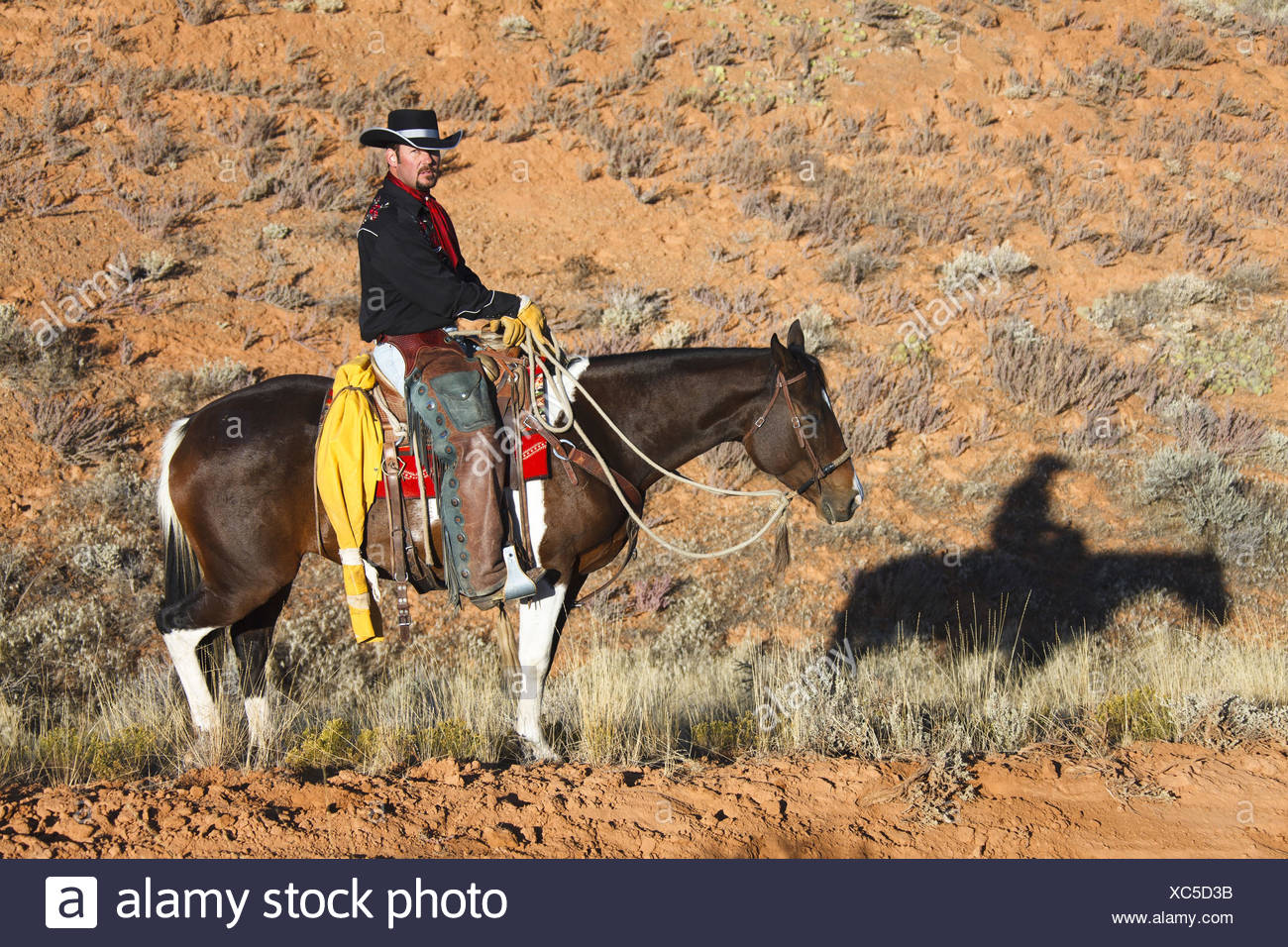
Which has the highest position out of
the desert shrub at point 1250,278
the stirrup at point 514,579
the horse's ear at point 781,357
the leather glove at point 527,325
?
the desert shrub at point 1250,278

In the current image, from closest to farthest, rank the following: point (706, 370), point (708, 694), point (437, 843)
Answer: point (437, 843) → point (706, 370) → point (708, 694)

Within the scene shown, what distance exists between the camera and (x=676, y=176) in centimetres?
1475

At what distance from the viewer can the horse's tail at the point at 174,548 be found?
17.7 ft

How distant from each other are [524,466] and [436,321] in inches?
37.5

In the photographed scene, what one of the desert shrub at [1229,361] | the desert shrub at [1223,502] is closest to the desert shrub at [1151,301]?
the desert shrub at [1229,361]

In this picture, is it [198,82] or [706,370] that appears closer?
[706,370]

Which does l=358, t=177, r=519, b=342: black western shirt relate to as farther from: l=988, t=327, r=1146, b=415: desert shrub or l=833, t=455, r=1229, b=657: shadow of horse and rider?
l=988, t=327, r=1146, b=415: desert shrub

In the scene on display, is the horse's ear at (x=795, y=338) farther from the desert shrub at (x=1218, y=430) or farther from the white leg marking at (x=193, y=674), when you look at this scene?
the desert shrub at (x=1218, y=430)

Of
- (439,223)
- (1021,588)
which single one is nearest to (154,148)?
(439,223)

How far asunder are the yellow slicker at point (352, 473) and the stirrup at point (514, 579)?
795 millimetres

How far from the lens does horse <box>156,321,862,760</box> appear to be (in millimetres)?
5250

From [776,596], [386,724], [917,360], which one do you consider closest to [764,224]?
[917,360]

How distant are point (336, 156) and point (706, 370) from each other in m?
10.8

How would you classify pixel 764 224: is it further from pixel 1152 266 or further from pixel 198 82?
pixel 198 82
